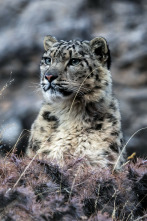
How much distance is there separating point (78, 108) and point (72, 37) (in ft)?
19.1

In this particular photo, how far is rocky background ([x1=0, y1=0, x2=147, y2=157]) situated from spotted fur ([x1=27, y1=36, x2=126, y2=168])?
431cm

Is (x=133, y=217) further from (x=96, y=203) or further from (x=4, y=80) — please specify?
(x=4, y=80)

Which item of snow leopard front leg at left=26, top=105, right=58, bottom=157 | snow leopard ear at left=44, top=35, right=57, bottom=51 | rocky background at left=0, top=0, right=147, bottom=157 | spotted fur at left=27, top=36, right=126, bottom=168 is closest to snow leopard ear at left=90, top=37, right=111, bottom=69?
spotted fur at left=27, top=36, right=126, bottom=168

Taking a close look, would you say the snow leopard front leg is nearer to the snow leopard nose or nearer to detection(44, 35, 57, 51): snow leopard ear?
the snow leopard nose

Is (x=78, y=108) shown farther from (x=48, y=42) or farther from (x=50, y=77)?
(x=48, y=42)

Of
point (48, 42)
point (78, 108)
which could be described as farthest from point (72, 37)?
point (78, 108)

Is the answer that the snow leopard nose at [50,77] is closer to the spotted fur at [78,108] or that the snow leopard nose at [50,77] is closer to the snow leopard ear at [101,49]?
the spotted fur at [78,108]

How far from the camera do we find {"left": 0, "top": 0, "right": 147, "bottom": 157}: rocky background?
10.8m

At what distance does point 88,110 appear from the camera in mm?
6012

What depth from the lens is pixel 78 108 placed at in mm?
6023

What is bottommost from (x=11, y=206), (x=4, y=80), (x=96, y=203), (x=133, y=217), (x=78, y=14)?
(x=133, y=217)

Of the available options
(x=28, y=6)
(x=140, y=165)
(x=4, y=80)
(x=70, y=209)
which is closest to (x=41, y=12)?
(x=28, y=6)

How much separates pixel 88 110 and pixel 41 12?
6592 mm

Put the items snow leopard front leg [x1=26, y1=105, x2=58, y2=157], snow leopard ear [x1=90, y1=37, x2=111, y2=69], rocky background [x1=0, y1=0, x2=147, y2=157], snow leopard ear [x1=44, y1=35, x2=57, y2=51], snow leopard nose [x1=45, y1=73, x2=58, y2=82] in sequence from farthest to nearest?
rocky background [x1=0, y1=0, x2=147, y2=157]
snow leopard ear [x1=44, y1=35, x2=57, y2=51]
snow leopard ear [x1=90, y1=37, x2=111, y2=69]
snow leopard front leg [x1=26, y1=105, x2=58, y2=157]
snow leopard nose [x1=45, y1=73, x2=58, y2=82]
